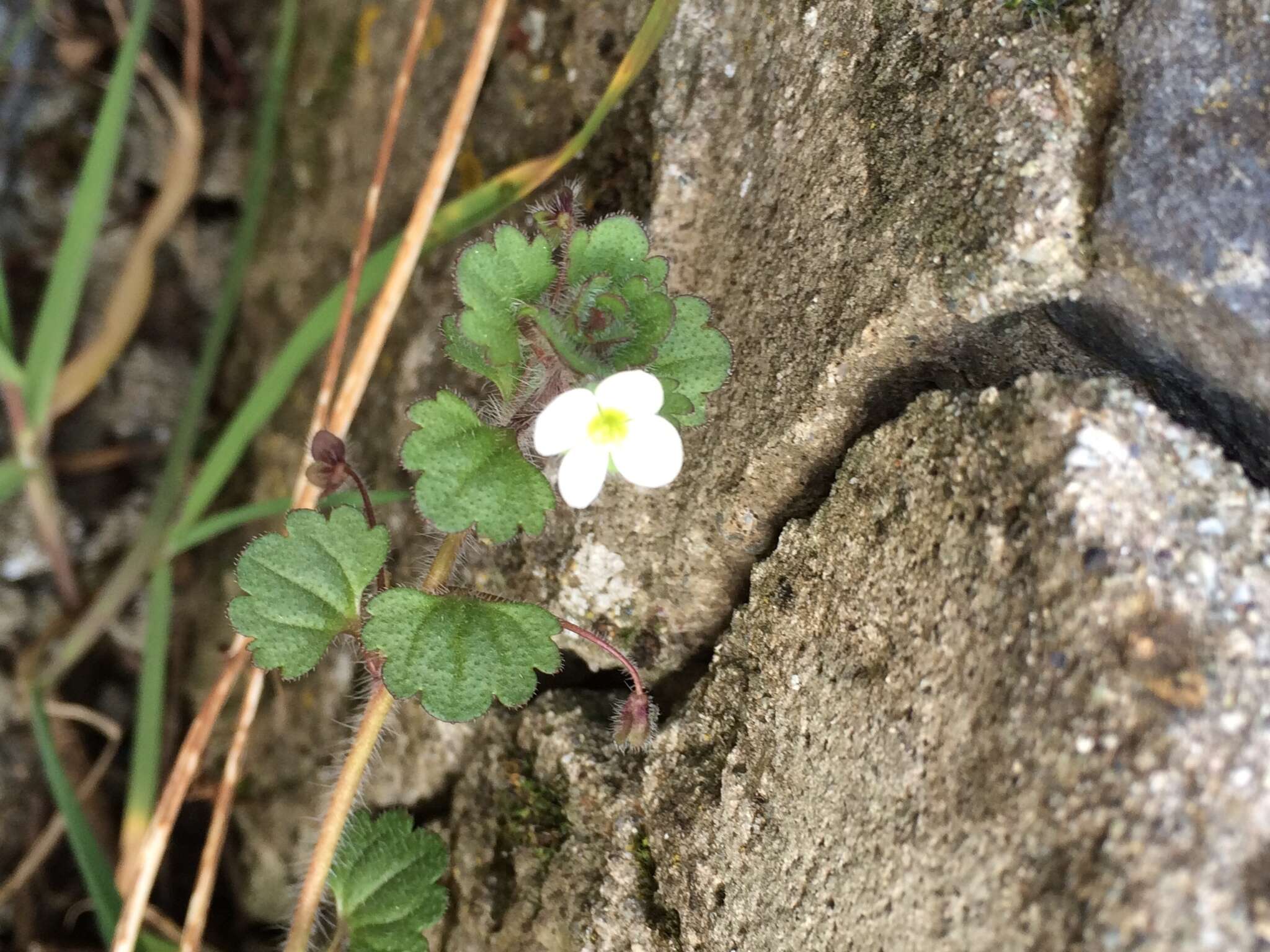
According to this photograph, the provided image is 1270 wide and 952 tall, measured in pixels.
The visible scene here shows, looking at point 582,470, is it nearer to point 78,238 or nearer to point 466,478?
point 466,478

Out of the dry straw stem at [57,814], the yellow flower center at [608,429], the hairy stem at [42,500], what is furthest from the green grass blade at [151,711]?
the yellow flower center at [608,429]

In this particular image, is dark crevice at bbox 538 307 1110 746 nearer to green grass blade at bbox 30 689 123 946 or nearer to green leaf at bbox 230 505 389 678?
green leaf at bbox 230 505 389 678

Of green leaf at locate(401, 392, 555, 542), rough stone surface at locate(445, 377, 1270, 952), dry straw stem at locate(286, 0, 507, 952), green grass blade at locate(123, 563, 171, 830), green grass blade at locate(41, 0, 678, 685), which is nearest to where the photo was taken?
rough stone surface at locate(445, 377, 1270, 952)

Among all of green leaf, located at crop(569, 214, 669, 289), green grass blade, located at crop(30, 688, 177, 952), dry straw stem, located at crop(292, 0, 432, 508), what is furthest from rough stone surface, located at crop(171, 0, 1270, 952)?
green grass blade, located at crop(30, 688, 177, 952)

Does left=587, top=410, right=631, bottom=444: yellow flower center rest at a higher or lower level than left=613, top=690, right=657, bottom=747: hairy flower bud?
higher

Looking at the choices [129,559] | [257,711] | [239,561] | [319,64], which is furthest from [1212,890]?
[319,64]

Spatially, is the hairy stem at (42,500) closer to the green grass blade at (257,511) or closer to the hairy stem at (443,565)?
the green grass blade at (257,511)

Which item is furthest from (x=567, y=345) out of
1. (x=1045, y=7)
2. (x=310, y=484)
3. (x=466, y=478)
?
(x=1045, y=7)
